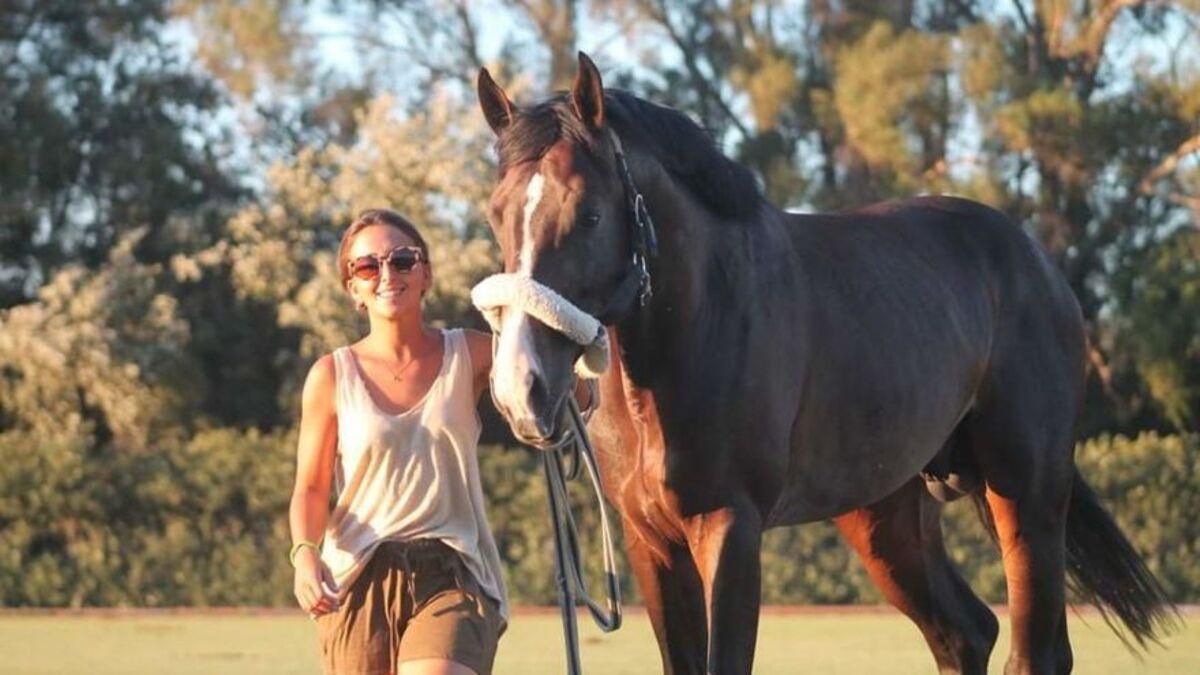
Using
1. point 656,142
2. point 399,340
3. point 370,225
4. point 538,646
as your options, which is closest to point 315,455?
point 399,340

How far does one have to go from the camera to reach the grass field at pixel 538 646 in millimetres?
10891

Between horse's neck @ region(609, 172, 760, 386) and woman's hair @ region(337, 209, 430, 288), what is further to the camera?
horse's neck @ region(609, 172, 760, 386)

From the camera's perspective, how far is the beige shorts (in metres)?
4.55

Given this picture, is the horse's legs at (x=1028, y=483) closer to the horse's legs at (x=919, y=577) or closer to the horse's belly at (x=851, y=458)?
the horse's legs at (x=919, y=577)

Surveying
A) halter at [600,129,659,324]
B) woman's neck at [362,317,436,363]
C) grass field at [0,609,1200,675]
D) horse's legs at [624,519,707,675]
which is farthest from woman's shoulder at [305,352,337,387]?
grass field at [0,609,1200,675]

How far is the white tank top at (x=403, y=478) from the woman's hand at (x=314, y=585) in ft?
0.33

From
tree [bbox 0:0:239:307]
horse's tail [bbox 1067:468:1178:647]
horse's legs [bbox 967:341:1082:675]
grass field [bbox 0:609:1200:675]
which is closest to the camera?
horse's legs [bbox 967:341:1082:675]

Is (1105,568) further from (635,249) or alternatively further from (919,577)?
(635,249)

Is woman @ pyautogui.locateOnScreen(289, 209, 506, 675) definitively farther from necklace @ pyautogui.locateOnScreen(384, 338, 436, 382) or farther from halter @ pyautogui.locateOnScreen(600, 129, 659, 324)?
halter @ pyautogui.locateOnScreen(600, 129, 659, 324)

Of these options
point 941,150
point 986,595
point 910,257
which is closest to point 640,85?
point 941,150

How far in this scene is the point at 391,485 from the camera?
463cm

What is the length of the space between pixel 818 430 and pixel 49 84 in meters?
23.8

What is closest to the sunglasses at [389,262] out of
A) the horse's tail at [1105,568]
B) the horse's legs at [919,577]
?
the horse's legs at [919,577]

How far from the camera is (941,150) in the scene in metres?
26.7
